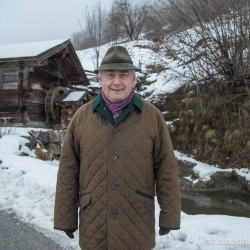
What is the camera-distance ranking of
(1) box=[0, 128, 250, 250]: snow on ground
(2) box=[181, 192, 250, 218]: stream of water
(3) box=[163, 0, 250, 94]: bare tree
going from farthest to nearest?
(3) box=[163, 0, 250, 94]: bare tree → (2) box=[181, 192, 250, 218]: stream of water → (1) box=[0, 128, 250, 250]: snow on ground

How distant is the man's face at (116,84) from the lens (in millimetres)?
2299

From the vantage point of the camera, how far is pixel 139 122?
7.59ft

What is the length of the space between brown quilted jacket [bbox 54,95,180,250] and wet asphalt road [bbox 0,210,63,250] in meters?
1.89

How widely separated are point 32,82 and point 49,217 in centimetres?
1004

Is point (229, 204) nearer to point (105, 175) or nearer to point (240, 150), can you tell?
point (240, 150)

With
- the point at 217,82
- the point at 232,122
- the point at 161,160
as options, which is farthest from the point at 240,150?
the point at 161,160

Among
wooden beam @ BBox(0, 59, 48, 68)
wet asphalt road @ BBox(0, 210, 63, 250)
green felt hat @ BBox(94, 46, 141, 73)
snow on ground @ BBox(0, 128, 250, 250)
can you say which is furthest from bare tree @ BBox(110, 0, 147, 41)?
green felt hat @ BBox(94, 46, 141, 73)

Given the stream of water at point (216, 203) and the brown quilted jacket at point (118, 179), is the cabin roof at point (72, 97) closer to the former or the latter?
the stream of water at point (216, 203)

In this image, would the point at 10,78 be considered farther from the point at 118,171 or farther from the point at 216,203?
the point at 118,171

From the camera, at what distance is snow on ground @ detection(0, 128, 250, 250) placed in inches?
156

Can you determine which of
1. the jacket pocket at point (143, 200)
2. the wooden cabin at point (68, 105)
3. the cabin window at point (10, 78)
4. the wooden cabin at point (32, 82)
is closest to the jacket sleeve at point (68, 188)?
the jacket pocket at point (143, 200)

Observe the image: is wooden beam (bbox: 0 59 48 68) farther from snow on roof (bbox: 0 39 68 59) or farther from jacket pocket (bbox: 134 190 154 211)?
jacket pocket (bbox: 134 190 154 211)

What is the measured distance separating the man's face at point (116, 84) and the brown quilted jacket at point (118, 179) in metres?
0.09

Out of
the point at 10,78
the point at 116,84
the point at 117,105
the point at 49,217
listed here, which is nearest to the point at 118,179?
the point at 117,105
